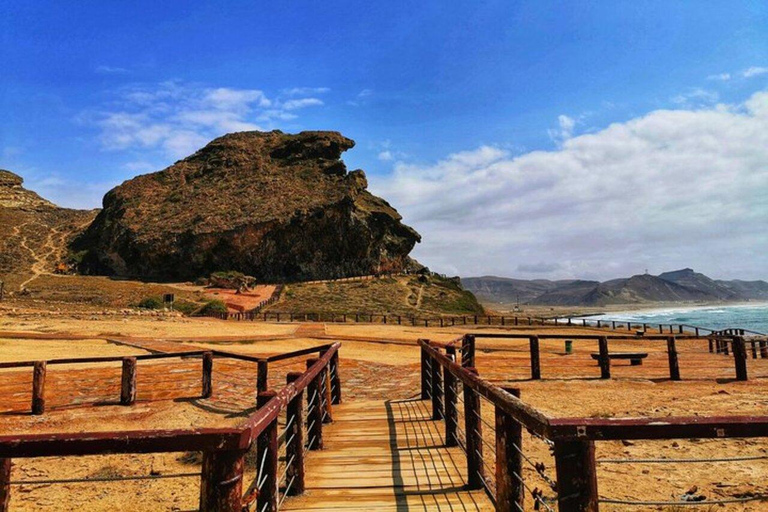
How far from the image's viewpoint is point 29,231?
84.2 metres

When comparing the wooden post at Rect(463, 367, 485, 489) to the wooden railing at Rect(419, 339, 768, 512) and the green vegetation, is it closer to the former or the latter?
the wooden railing at Rect(419, 339, 768, 512)

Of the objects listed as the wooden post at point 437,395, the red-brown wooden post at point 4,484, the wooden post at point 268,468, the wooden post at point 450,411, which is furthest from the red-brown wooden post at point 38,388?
the wooden post at point 450,411

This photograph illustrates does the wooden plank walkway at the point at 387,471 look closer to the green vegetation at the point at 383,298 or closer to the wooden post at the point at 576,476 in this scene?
the wooden post at the point at 576,476

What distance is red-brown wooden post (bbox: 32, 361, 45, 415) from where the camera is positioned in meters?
9.43

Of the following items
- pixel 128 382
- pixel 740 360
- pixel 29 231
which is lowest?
pixel 128 382

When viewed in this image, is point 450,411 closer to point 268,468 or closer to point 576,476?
point 268,468

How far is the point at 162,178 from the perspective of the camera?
92312 millimetres

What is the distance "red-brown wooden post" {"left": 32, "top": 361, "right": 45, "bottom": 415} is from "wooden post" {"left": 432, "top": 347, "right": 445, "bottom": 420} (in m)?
8.05

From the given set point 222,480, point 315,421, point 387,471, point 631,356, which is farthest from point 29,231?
point 222,480

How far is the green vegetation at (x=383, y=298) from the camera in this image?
55344 mm

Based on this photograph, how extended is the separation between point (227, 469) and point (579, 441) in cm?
185

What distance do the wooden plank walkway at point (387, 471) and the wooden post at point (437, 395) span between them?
189 millimetres

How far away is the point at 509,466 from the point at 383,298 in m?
58.5

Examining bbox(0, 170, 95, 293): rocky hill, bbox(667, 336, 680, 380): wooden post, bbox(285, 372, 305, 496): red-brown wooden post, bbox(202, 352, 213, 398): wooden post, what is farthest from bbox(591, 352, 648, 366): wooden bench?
bbox(0, 170, 95, 293): rocky hill
